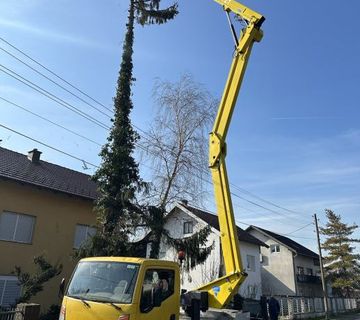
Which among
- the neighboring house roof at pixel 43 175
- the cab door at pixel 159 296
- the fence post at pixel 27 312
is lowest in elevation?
the fence post at pixel 27 312

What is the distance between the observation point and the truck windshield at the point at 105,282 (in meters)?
6.93

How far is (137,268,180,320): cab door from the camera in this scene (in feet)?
22.6

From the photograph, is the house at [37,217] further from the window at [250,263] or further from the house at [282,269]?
the house at [282,269]

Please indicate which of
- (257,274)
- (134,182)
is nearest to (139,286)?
(134,182)

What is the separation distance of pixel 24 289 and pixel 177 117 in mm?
9843

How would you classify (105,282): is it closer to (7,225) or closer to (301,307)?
(7,225)

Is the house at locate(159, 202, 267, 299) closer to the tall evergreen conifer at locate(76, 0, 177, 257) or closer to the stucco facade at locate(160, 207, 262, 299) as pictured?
the stucco facade at locate(160, 207, 262, 299)

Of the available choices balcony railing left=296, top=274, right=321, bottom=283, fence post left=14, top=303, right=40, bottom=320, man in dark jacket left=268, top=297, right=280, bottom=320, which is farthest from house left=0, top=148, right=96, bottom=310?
balcony railing left=296, top=274, right=321, bottom=283

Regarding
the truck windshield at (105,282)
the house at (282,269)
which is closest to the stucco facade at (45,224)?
the truck windshield at (105,282)

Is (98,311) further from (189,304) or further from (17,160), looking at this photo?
(17,160)

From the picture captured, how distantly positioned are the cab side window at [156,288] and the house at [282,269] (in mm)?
38820

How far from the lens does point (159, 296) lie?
722 cm

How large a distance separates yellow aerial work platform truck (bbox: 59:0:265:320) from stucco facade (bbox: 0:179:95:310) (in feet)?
32.8

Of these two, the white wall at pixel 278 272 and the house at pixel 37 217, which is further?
the white wall at pixel 278 272
